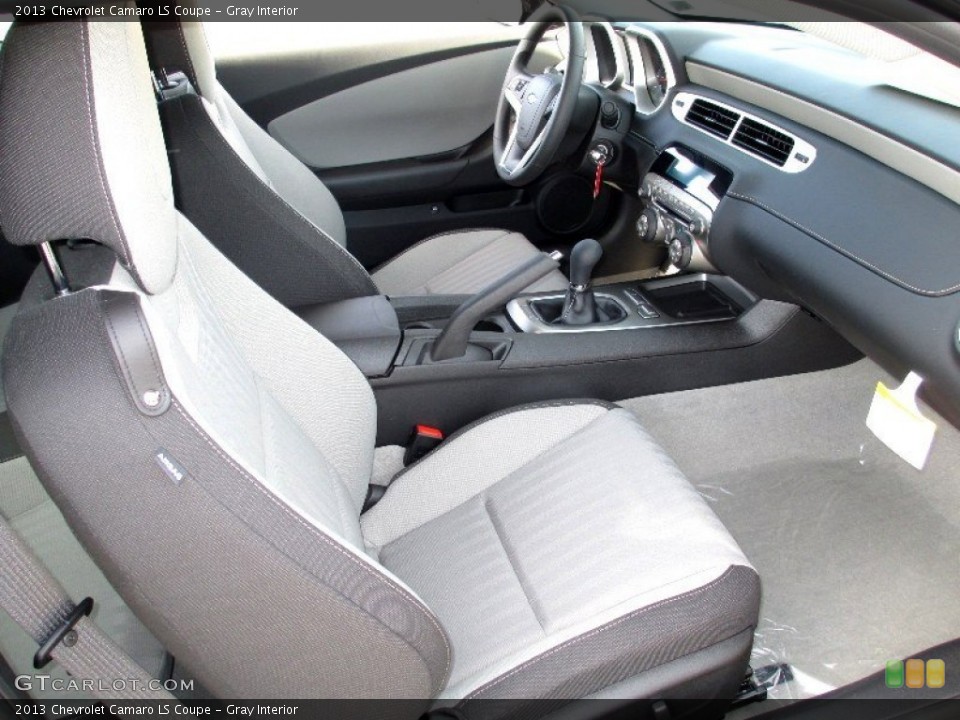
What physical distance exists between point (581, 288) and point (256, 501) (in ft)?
3.44

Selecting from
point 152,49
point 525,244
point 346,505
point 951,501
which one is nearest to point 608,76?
point 525,244

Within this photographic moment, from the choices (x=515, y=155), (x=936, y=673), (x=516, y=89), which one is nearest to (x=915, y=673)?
(x=936, y=673)

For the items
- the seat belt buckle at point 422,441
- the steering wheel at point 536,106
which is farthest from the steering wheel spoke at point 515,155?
the seat belt buckle at point 422,441

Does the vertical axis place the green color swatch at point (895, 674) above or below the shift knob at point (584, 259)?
below

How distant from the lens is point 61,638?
758 mm

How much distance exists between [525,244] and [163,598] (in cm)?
151

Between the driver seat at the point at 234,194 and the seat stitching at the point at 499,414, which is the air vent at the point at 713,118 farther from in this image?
the driver seat at the point at 234,194

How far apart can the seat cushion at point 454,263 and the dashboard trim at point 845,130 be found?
1.98 ft

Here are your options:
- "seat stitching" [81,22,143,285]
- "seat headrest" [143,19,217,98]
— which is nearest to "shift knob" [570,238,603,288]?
A: "seat headrest" [143,19,217,98]

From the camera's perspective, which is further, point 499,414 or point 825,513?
point 825,513

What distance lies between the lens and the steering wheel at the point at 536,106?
A: 1688 millimetres

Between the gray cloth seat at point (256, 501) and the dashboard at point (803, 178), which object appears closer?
the gray cloth seat at point (256, 501)

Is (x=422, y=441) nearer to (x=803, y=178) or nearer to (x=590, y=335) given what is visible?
(x=590, y=335)

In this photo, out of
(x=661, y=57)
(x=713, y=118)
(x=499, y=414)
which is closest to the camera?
(x=499, y=414)
